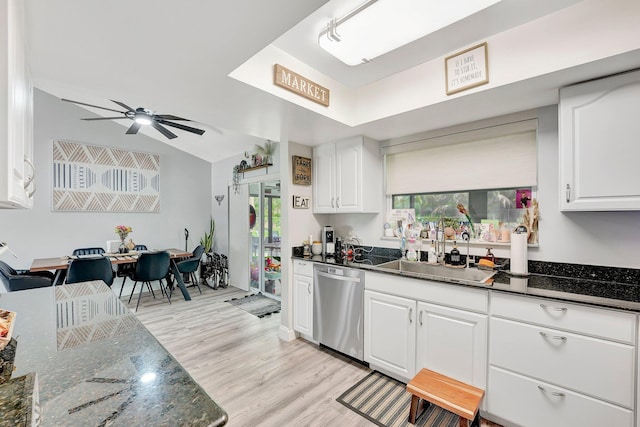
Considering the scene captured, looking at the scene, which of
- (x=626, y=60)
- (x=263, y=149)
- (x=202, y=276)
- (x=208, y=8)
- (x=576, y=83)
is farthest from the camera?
(x=202, y=276)

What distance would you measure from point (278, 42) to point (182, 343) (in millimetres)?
2979

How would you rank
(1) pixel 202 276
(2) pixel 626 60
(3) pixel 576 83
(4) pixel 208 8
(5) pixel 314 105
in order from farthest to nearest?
(1) pixel 202 276 → (5) pixel 314 105 → (3) pixel 576 83 → (2) pixel 626 60 → (4) pixel 208 8

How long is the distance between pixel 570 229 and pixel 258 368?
107 inches

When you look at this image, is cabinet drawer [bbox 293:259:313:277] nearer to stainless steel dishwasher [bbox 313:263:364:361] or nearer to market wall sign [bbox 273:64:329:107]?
stainless steel dishwasher [bbox 313:263:364:361]

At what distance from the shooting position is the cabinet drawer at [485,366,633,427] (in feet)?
4.70

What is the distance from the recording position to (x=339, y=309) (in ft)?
8.48

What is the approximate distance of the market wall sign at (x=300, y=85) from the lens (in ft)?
6.14

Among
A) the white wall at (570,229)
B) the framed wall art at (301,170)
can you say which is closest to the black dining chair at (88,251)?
the framed wall art at (301,170)

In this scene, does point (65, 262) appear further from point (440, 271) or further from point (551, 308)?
point (551, 308)

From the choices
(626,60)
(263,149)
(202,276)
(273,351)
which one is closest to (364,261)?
(273,351)

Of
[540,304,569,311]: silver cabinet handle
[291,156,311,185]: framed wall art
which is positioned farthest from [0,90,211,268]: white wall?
[540,304,569,311]: silver cabinet handle

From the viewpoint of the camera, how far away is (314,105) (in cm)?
217

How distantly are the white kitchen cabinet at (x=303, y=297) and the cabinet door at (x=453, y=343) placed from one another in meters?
1.15

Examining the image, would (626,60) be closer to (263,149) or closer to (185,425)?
(185,425)
